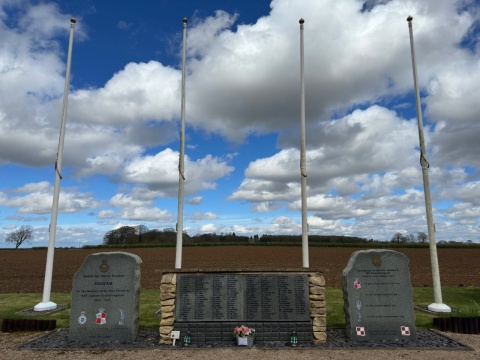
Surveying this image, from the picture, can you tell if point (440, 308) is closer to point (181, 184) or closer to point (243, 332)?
point (243, 332)

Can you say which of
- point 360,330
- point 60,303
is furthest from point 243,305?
point 60,303

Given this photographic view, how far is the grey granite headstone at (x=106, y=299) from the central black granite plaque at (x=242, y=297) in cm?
124

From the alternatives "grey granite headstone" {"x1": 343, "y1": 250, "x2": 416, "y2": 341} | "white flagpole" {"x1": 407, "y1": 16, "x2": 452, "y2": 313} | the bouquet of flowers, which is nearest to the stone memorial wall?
the bouquet of flowers

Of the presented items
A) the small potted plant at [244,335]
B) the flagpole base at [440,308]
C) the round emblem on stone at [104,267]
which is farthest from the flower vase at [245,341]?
the flagpole base at [440,308]

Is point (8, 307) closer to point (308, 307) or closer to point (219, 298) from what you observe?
point (219, 298)

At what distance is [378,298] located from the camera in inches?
339

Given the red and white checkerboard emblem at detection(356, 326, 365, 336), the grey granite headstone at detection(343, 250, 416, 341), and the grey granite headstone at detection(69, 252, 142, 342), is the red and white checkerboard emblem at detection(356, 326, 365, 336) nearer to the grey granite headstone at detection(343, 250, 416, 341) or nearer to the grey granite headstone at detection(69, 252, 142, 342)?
the grey granite headstone at detection(343, 250, 416, 341)

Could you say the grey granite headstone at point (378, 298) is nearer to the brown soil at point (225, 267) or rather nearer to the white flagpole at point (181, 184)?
the brown soil at point (225, 267)

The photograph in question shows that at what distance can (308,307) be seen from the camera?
8.38m

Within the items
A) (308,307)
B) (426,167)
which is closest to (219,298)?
(308,307)

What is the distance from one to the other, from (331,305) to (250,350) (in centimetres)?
532

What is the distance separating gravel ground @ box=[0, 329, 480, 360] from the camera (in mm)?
7285

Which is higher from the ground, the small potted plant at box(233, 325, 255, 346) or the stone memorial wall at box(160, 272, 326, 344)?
the stone memorial wall at box(160, 272, 326, 344)

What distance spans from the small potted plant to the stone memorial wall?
0.23m
